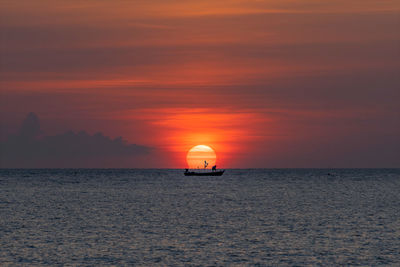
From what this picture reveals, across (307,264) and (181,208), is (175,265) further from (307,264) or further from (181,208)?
(181,208)

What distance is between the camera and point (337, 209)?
4264 inches

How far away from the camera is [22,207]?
111625 mm

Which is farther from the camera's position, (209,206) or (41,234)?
(209,206)

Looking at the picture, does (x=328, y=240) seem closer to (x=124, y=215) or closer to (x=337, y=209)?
(x=124, y=215)

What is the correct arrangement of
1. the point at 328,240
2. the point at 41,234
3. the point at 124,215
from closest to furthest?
the point at 328,240 → the point at 41,234 → the point at 124,215

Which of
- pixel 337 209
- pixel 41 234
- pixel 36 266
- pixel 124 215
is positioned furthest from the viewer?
pixel 337 209

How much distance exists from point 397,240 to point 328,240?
7.12 metres

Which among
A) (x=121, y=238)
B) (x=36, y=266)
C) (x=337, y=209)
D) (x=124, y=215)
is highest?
(x=337, y=209)

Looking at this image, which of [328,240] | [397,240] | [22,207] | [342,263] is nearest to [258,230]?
[328,240]

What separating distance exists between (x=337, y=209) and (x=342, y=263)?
5855 centimetres

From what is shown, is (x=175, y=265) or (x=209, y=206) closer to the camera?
(x=175, y=265)

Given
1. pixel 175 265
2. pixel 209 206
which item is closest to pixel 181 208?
pixel 209 206

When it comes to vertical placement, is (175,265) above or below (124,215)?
below

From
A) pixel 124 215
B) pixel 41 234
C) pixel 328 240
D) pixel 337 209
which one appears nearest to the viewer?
pixel 328 240
